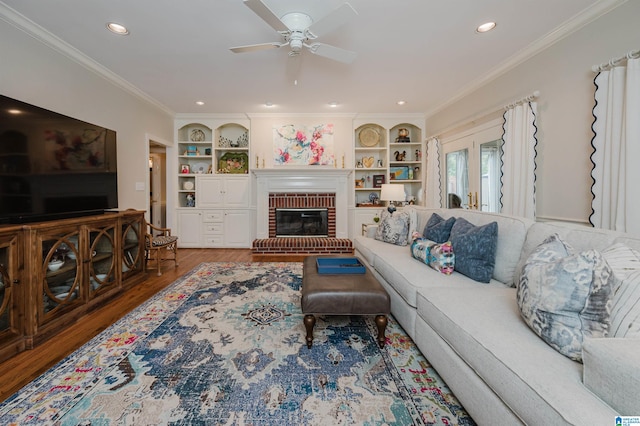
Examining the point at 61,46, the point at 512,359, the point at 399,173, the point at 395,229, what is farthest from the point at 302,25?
the point at 399,173

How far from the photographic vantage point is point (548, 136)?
280cm

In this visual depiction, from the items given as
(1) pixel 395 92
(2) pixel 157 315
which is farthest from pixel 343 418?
(1) pixel 395 92

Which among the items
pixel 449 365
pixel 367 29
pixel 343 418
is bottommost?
pixel 343 418

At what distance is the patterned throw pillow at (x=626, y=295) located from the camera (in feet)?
3.10

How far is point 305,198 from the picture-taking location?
5.60 metres

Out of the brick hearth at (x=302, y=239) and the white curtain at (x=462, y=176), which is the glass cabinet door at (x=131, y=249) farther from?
the white curtain at (x=462, y=176)

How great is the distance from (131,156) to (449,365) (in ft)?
15.3

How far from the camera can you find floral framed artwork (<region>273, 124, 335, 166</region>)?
217 inches

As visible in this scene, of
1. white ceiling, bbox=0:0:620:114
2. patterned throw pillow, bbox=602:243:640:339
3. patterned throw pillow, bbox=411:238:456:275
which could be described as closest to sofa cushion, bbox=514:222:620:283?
patterned throw pillow, bbox=602:243:640:339

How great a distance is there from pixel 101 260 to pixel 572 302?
12.1ft

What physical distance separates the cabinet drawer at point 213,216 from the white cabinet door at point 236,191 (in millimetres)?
248

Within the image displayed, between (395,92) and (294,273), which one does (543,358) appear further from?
(395,92)

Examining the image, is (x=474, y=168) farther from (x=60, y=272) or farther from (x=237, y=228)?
(x=60, y=272)

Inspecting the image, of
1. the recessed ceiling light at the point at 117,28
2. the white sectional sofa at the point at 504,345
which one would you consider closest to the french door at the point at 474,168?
the white sectional sofa at the point at 504,345
